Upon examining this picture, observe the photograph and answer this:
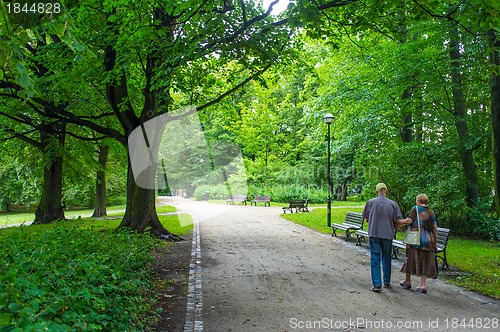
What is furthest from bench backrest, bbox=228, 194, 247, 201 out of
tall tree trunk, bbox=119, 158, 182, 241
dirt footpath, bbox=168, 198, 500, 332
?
dirt footpath, bbox=168, 198, 500, 332

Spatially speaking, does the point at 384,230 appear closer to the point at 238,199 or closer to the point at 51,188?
the point at 51,188

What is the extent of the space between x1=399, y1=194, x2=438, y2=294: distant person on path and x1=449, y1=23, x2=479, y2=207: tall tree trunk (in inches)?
296

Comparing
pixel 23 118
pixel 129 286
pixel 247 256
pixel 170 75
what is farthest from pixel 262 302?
pixel 23 118

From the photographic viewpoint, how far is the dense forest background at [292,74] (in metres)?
8.09

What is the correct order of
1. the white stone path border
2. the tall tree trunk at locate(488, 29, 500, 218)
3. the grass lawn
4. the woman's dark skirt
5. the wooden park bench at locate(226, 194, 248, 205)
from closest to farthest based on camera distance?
the white stone path border < the woman's dark skirt < the grass lawn < the tall tree trunk at locate(488, 29, 500, 218) < the wooden park bench at locate(226, 194, 248, 205)

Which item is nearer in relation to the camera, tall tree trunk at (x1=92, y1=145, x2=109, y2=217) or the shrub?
the shrub

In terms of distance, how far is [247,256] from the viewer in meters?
10.1

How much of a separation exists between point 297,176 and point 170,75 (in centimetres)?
3055

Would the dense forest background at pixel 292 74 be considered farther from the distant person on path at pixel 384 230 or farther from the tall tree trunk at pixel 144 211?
the distant person on path at pixel 384 230

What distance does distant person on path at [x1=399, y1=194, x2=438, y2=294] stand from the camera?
683 cm

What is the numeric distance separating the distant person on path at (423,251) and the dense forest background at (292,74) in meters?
3.16

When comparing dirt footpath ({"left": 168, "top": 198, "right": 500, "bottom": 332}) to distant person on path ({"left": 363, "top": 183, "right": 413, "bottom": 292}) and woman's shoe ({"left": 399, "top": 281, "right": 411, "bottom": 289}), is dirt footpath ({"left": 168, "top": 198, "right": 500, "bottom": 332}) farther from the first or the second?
distant person on path ({"left": 363, "top": 183, "right": 413, "bottom": 292})

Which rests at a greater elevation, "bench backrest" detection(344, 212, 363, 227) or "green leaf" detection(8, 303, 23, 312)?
"green leaf" detection(8, 303, 23, 312)

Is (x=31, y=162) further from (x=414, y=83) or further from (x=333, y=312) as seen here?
(x=333, y=312)
